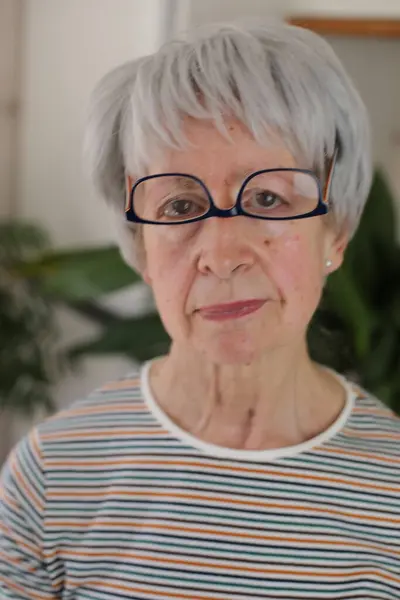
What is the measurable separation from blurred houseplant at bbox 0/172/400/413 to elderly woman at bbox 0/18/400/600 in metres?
0.18

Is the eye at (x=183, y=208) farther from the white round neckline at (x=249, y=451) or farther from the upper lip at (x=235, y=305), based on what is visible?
the white round neckline at (x=249, y=451)

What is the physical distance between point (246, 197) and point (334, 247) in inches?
6.7

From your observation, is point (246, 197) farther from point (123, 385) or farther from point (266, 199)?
point (123, 385)

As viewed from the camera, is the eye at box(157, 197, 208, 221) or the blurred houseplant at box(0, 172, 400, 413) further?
the blurred houseplant at box(0, 172, 400, 413)

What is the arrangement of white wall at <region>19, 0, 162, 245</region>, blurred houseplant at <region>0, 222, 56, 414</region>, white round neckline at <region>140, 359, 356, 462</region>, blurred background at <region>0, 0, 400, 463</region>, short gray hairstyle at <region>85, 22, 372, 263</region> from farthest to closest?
1. blurred houseplant at <region>0, 222, 56, 414</region>
2. white wall at <region>19, 0, 162, 245</region>
3. blurred background at <region>0, 0, 400, 463</region>
4. white round neckline at <region>140, 359, 356, 462</region>
5. short gray hairstyle at <region>85, 22, 372, 263</region>

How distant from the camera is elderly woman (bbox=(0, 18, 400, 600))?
0.80m

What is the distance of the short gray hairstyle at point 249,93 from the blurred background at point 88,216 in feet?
0.45

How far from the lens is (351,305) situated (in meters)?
1.14

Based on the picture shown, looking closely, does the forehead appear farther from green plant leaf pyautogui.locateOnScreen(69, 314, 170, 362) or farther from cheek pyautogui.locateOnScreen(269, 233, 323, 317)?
green plant leaf pyautogui.locateOnScreen(69, 314, 170, 362)

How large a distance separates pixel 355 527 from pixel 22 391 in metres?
1.28

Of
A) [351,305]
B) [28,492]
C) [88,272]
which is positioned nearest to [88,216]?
[88,272]

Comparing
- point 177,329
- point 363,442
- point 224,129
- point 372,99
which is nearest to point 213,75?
point 224,129

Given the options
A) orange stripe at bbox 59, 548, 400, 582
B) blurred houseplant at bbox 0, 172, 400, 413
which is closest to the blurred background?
blurred houseplant at bbox 0, 172, 400, 413

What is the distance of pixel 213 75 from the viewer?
2.57 ft
